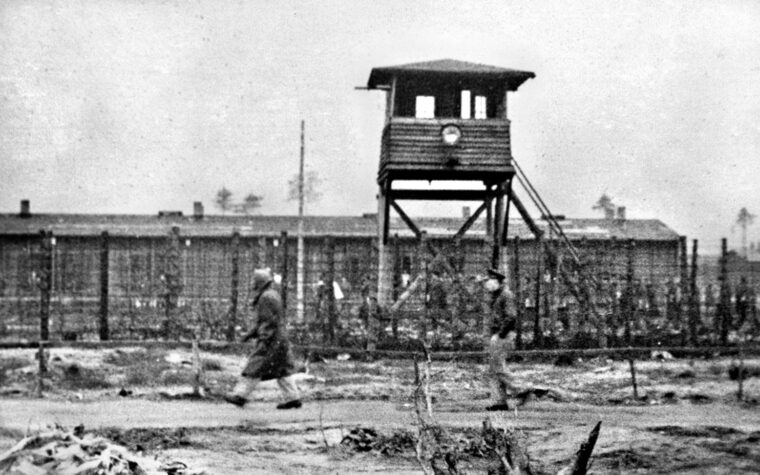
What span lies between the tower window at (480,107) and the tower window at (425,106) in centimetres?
107

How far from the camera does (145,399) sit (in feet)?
46.9

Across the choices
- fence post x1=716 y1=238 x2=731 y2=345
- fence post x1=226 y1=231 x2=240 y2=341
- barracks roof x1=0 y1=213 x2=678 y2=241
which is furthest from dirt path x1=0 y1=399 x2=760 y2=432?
barracks roof x1=0 y1=213 x2=678 y2=241

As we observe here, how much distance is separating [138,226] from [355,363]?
30.6 m

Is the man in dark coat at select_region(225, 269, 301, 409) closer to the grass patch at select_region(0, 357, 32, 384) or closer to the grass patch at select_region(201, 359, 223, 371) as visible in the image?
the grass patch at select_region(201, 359, 223, 371)

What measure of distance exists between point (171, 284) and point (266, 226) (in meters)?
30.4

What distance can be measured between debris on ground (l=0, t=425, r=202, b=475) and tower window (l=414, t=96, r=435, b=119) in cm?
1575

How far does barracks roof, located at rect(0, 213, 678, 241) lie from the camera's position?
149 ft

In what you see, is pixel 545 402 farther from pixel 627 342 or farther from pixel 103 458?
pixel 103 458

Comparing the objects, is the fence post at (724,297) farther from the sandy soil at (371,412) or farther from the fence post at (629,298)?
the fence post at (629,298)

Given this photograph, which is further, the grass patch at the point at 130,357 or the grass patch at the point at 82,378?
the grass patch at the point at 130,357

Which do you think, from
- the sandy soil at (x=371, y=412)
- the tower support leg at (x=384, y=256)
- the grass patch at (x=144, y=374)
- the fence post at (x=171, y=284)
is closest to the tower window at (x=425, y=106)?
the tower support leg at (x=384, y=256)

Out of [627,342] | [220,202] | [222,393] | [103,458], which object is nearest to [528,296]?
[627,342]

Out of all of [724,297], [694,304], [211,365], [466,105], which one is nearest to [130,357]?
[211,365]

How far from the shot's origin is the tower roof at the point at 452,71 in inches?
850
